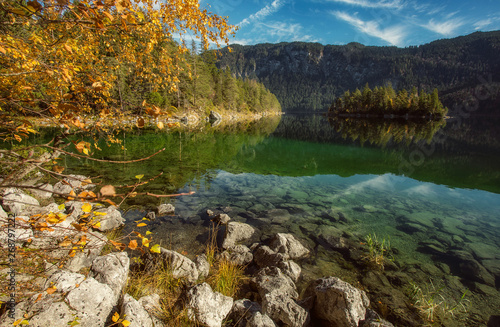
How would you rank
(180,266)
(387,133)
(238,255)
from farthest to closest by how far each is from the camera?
(387,133)
(238,255)
(180,266)

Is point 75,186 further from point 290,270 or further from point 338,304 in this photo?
point 290,270

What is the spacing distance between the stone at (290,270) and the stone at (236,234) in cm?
213

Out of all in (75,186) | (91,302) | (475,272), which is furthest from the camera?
(475,272)

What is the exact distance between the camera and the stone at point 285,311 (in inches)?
195

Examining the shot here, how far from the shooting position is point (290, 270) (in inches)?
271

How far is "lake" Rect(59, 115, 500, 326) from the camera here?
6.95 meters

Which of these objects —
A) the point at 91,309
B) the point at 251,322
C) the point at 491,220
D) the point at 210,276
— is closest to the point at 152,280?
the point at 210,276

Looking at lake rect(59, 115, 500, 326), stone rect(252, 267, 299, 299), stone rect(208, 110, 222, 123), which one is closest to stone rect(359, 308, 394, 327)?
lake rect(59, 115, 500, 326)

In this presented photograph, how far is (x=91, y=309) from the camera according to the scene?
404cm

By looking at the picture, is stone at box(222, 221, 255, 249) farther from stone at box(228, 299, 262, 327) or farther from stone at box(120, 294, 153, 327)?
stone at box(120, 294, 153, 327)

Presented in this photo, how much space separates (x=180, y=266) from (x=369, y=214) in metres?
9.55

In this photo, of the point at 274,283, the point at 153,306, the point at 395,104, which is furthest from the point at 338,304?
the point at 395,104

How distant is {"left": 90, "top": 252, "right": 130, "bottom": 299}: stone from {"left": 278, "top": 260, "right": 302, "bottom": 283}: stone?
4.03 metres

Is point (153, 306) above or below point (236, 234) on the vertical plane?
above
